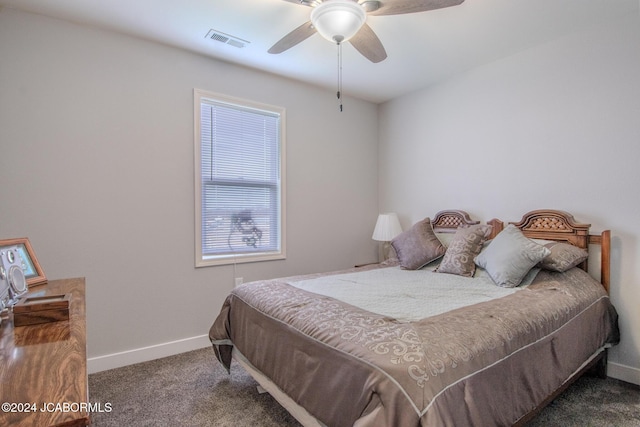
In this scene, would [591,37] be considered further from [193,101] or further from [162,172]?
[162,172]

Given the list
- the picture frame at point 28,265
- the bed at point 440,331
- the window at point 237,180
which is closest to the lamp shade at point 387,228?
the bed at point 440,331

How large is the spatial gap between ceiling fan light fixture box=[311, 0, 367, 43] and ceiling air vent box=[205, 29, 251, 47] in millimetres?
1009

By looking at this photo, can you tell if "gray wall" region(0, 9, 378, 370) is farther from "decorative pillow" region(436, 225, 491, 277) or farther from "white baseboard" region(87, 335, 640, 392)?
"decorative pillow" region(436, 225, 491, 277)

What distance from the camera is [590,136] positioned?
2.49 meters

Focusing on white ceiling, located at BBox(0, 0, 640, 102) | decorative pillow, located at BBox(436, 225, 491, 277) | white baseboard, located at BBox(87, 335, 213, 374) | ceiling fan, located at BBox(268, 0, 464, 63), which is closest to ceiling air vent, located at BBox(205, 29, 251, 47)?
white ceiling, located at BBox(0, 0, 640, 102)

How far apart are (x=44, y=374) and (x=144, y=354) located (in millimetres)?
2177

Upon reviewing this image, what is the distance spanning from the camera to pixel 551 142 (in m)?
2.70

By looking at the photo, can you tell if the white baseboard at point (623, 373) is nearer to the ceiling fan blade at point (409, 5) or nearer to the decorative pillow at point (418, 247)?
the decorative pillow at point (418, 247)

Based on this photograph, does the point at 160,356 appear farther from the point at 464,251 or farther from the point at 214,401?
the point at 464,251

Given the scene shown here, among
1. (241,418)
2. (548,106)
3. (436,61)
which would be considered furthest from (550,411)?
(436,61)

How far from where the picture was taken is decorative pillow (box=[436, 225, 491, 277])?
2.62 m

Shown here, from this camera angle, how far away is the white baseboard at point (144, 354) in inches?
98.8

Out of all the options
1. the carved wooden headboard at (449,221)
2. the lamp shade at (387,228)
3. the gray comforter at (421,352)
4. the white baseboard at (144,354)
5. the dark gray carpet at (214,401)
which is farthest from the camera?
the lamp shade at (387,228)

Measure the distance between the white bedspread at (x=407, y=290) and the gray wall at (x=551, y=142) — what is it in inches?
29.6
